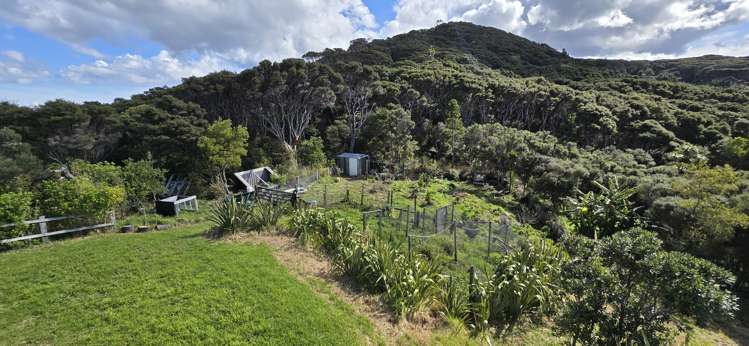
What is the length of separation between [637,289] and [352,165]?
23571mm

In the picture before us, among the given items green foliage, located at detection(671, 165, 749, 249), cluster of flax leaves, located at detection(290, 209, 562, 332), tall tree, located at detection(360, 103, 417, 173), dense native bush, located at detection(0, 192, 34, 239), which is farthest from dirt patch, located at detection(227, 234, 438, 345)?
tall tree, located at detection(360, 103, 417, 173)

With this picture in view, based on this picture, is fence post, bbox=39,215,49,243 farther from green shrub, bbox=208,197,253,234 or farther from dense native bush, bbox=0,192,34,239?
green shrub, bbox=208,197,253,234

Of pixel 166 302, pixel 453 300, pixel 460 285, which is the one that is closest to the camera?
pixel 166 302

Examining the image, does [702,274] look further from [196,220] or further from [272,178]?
[272,178]

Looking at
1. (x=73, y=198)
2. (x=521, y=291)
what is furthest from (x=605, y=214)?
(x=73, y=198)

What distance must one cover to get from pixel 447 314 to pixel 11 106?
29.4m

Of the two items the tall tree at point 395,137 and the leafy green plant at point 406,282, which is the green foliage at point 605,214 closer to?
the leafy green plant at point 406,282

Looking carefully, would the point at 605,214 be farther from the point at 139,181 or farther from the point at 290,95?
the point at 290,95

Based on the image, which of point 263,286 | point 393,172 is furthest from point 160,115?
point 263,286

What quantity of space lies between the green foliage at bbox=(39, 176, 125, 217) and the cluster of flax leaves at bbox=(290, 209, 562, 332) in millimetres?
9326

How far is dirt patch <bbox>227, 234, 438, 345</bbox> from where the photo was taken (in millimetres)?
5727

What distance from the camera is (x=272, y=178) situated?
2253 centimetres

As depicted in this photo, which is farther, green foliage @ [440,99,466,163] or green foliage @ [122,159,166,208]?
green foliage @ [440,99,466,163]

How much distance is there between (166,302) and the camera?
574 cm
